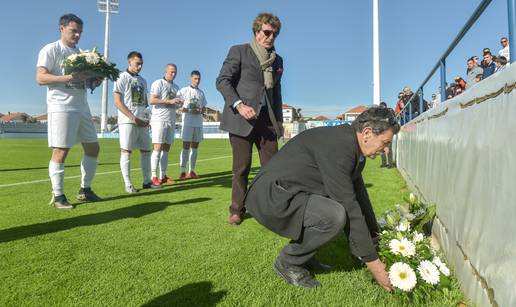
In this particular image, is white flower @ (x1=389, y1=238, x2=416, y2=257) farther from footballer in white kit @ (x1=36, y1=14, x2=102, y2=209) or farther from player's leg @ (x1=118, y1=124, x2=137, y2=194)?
player's leg @ (x1=118, y1=124, x2=137, y2=194)

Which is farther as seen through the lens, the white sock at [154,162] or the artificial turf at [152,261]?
the white sock at [154,162]

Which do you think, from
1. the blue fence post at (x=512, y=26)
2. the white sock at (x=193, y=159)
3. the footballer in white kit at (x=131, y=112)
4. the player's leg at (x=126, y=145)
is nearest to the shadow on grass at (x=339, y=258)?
the blue fence post at (x=512, y=26)

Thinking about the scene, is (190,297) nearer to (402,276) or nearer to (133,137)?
(402,276)

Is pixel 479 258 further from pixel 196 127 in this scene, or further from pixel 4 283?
pixel 196 127

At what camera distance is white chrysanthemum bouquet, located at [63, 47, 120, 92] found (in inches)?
182

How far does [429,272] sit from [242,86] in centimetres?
261

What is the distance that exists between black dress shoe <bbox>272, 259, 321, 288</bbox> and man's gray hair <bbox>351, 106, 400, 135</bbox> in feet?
3.06

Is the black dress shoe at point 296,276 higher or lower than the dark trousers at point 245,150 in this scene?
lower

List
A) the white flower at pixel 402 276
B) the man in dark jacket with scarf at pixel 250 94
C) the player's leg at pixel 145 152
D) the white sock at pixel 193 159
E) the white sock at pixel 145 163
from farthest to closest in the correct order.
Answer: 1. the white sock at pixel 193 159
2. the white sock at pixel 145 163
3. the player's leg at pixel 145 152
4. the man in dark jacket with scarf at pixel 250 94
5. the white flower at pixel 402 276

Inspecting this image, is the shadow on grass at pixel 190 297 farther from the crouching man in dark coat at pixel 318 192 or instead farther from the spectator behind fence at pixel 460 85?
the spectator behind fence at pixel 460 85

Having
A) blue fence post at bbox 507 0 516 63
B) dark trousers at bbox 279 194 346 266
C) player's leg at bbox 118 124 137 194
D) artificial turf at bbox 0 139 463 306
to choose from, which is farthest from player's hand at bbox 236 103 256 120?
player's leg at bbox 118 124 137 194

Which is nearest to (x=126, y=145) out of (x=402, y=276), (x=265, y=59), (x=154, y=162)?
(x=154, y=162)

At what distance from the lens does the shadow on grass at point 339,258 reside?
2902 millimetres

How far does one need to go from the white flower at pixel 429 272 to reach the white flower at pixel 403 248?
0.32 feet
